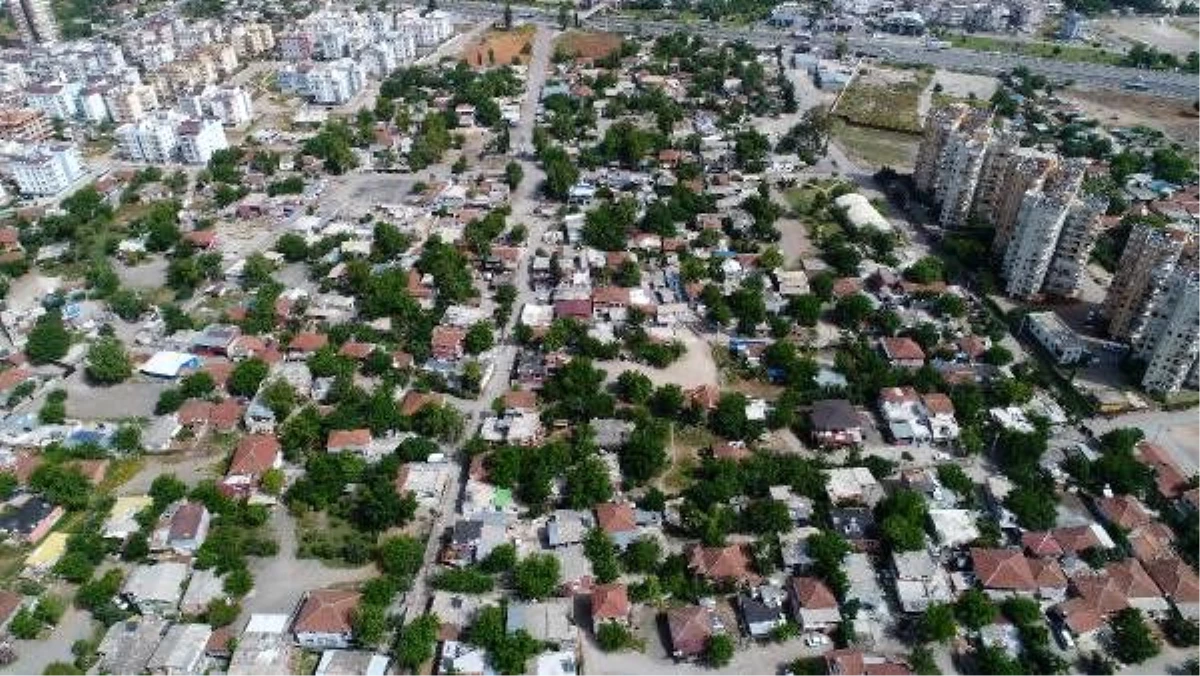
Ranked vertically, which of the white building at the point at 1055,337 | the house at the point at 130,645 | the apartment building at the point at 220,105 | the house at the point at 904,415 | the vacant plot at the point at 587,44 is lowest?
the house at the point at 130,645

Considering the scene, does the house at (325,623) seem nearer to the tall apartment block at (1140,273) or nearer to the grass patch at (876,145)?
the tall apartment block at (1140,273)

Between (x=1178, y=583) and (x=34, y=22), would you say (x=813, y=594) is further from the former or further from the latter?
(x=34, y=22)

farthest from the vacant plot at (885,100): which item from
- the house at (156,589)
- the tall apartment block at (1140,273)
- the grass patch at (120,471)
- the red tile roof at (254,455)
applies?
the house at (156,589)

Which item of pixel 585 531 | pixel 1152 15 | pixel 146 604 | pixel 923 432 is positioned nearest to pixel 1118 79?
pixel 1152 15

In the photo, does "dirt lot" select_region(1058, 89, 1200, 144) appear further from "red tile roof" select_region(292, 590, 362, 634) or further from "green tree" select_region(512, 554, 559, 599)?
"red tile roof" select_region(292, 590, 362, 634)

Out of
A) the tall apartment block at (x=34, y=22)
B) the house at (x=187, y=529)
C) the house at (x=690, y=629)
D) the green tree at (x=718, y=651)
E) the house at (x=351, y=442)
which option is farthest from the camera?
the tall apartment block at (x=34, y=22)

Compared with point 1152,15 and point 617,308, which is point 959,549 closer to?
point 617,308
